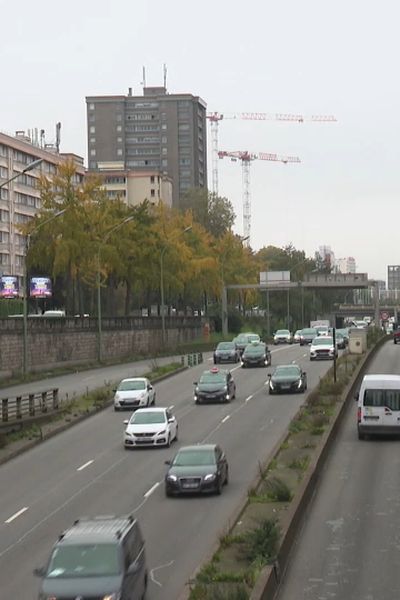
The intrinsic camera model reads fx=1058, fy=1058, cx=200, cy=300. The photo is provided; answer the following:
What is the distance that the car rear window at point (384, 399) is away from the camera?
34.3m

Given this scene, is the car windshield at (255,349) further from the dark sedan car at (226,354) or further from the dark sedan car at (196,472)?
the dark sedan car at (196,472)

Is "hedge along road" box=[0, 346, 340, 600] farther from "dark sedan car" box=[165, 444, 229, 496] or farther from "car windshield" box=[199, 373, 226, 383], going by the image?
"car windshield" box=[199, 373, 226, 383]

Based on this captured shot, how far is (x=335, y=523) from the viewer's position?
21.7m

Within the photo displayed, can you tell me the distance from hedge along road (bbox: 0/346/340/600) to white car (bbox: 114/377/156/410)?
0.75m

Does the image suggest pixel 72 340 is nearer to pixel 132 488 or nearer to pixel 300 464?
pixel 132 488

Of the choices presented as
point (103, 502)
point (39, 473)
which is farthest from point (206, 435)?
point (103, 502)

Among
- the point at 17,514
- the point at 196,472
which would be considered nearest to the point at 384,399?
the point at 196,472

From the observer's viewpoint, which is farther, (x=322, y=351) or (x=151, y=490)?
(x=322, y=351)

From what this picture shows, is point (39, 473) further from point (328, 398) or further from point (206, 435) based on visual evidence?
point (328, 398)

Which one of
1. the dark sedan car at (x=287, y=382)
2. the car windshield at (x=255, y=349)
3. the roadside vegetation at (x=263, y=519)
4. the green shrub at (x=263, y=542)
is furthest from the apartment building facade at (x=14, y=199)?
the green shrub at (x=263, y=542)

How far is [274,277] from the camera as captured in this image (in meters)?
129

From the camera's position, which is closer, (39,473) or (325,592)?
(325,592)

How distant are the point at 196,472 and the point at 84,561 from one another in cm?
1135

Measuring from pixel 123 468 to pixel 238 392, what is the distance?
22.7m
